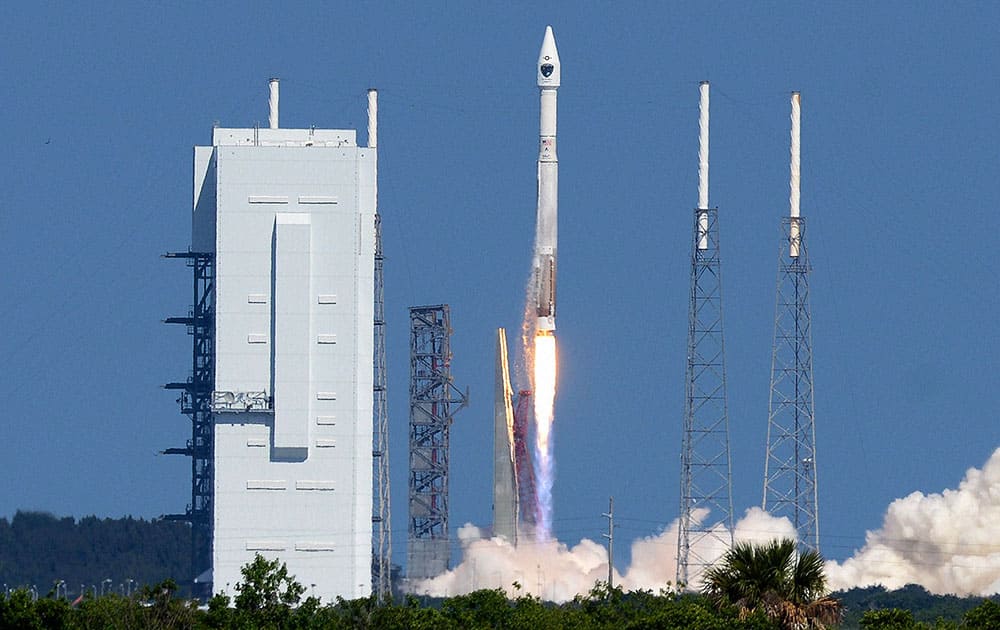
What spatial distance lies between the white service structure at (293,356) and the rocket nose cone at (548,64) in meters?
10.8

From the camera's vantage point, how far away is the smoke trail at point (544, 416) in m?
156

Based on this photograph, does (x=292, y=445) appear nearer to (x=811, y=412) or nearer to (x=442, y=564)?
(x=442, y=564)

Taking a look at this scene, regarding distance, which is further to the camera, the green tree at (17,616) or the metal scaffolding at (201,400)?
the metal scaffolding at (201,400)

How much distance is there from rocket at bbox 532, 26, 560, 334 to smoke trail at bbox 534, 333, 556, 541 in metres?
1.00

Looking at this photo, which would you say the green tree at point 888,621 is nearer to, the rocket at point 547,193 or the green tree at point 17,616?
the green tree at point 17,616

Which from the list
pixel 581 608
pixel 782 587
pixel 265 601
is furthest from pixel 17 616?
pixel 581 608

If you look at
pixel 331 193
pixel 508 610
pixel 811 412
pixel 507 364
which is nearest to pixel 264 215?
→ pixel 331 193

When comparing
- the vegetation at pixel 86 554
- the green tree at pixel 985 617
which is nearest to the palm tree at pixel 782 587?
the green tree at pixel 985 617

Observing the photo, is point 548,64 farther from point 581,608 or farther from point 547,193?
point 581,608

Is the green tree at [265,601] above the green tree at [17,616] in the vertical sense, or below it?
above

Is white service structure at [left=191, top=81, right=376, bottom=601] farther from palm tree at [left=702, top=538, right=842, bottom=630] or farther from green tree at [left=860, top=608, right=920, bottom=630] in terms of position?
palm tree at [left=702, top=538, right=842, bottom=630]

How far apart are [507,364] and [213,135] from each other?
20.7m

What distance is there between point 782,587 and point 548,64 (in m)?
73.8

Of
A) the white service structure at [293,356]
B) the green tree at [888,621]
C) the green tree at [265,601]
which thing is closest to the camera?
the green tree at [888,621]
